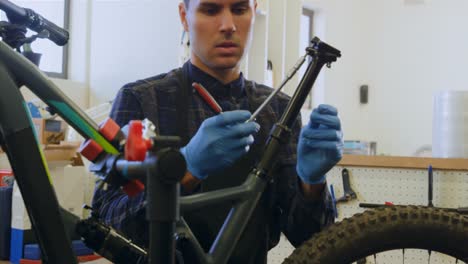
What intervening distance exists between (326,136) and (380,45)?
3.41 meters

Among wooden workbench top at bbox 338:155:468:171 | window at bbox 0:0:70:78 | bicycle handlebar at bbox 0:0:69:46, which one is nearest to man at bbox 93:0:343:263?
bicycle handlebar at bbox 0:0:69:46

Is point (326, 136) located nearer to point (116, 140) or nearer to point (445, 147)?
point (116, 140)

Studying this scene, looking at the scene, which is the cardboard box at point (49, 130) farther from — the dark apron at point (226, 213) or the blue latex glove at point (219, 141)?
the blue latex glove at point (219, 141)

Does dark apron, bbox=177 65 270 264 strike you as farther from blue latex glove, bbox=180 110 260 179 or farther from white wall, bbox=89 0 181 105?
white wall, bbox=89 0 181 105

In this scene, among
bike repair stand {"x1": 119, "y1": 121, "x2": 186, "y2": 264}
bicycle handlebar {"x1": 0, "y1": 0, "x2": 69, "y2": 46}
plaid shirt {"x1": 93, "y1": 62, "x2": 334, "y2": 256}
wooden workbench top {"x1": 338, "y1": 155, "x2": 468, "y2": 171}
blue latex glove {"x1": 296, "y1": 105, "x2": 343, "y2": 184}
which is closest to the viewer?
bike repair stand {"x1": 119, "y1": 121, "x2": 186, "y2": 264}

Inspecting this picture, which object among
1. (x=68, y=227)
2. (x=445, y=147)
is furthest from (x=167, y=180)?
(x=445, y=147)

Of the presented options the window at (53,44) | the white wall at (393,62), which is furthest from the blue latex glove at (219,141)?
the white wall at (393,62)

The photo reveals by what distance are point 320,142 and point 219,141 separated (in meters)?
0.16

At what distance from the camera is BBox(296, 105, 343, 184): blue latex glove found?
28.8 inches

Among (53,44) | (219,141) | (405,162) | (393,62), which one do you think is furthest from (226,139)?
(393,62)

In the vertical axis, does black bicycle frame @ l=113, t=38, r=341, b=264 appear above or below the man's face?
below

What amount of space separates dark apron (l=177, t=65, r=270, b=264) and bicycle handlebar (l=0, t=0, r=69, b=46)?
28 cm

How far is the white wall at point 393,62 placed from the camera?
3.75m

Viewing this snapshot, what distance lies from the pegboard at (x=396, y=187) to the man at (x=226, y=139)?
0.62 m
